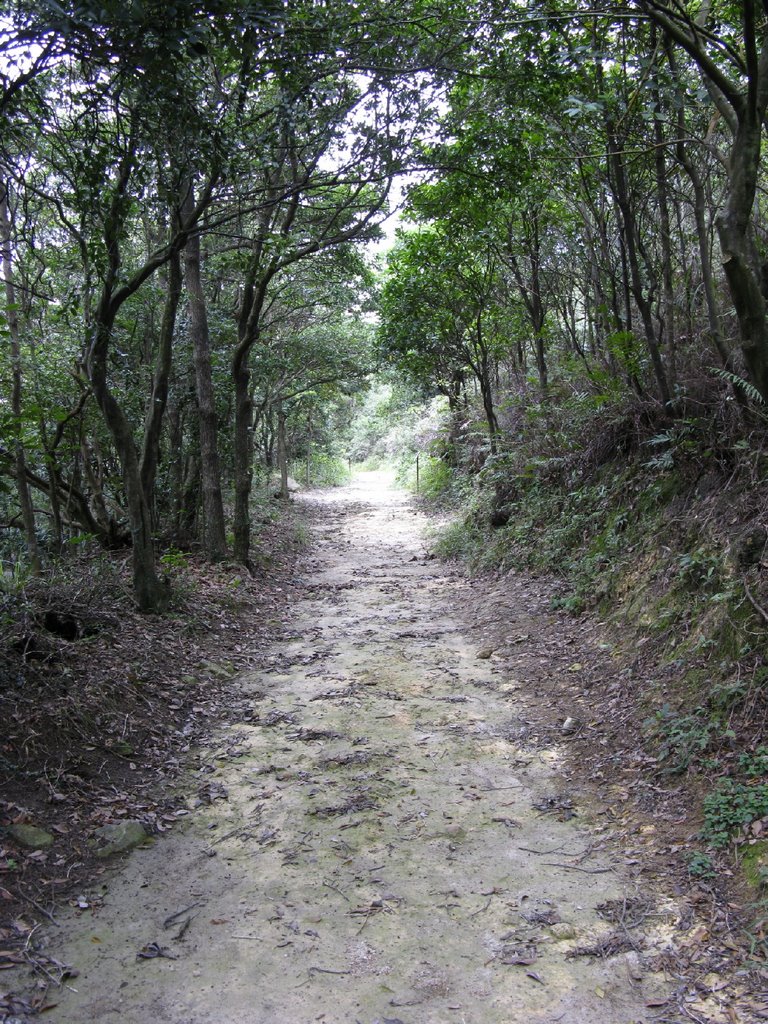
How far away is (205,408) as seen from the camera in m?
11.5

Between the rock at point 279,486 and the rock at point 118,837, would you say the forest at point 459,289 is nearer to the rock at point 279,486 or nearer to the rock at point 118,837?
the rock at point 118,837

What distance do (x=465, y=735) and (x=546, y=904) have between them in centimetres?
228

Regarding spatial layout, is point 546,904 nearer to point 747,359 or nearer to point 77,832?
point 77,832

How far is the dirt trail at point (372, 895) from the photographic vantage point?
310cm

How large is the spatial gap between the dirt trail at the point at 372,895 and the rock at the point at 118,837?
0.14 m

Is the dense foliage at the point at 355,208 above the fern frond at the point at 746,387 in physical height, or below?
above

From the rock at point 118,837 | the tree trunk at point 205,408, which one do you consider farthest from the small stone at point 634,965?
the tree trunk at point 205,408

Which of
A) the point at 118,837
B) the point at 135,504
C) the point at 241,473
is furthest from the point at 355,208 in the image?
the point at 118,837

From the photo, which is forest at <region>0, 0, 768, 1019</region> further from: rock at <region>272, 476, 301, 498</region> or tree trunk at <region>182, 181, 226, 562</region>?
rock at <region>272, 476, 301, 498</region>

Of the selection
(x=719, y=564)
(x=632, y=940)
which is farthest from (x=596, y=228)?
(x=632, y=940)

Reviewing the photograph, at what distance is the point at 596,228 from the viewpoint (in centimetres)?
1030

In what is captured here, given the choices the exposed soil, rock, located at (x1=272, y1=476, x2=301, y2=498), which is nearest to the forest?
the exposed soil

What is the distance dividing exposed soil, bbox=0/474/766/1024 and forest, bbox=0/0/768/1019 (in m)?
0.55

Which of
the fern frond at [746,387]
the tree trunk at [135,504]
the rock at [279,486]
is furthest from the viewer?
the rock at [279,486]
